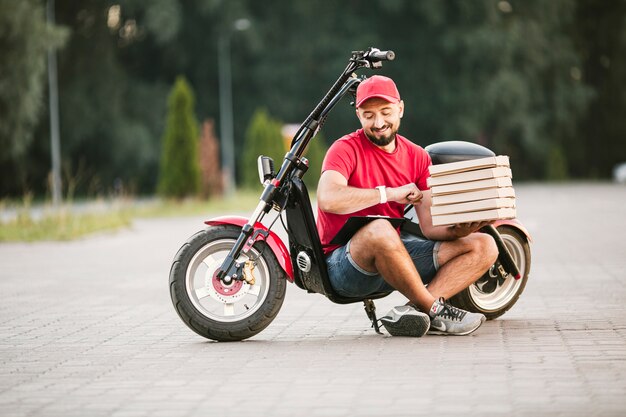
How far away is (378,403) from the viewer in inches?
223

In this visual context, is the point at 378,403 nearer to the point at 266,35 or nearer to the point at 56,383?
the point at 56,383

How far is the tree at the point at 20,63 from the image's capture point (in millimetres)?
36719

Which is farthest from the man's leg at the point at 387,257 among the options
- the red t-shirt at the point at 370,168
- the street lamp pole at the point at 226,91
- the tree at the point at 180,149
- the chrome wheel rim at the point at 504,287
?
the street lamp pole at the point at 226,91

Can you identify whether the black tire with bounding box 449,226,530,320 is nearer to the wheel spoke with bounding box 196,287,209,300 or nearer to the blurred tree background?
the wheel spoke with bounding box 196,287,209,300

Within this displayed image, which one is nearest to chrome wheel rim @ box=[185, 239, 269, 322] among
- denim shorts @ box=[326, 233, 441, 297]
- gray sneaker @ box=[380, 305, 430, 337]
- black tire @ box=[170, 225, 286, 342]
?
black tire @ box=[170, 225, 286, 342]

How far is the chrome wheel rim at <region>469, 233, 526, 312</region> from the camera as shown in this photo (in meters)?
8.52

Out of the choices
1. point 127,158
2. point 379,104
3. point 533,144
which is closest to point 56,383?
point 379,104

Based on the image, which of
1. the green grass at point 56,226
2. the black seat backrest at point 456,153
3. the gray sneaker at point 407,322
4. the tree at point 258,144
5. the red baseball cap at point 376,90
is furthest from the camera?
the tree at point 258,144

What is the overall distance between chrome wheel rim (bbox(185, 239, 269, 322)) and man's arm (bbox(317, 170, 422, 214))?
62cm

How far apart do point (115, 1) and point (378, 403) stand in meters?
44.9

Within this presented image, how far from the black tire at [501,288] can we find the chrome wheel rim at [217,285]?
1.43 m

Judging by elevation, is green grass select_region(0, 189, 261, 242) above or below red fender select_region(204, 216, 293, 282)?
below

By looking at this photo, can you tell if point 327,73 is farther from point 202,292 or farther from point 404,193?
point 404,193

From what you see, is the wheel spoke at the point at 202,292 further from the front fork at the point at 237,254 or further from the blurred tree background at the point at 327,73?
the blurred tree background at the point at 327,73
